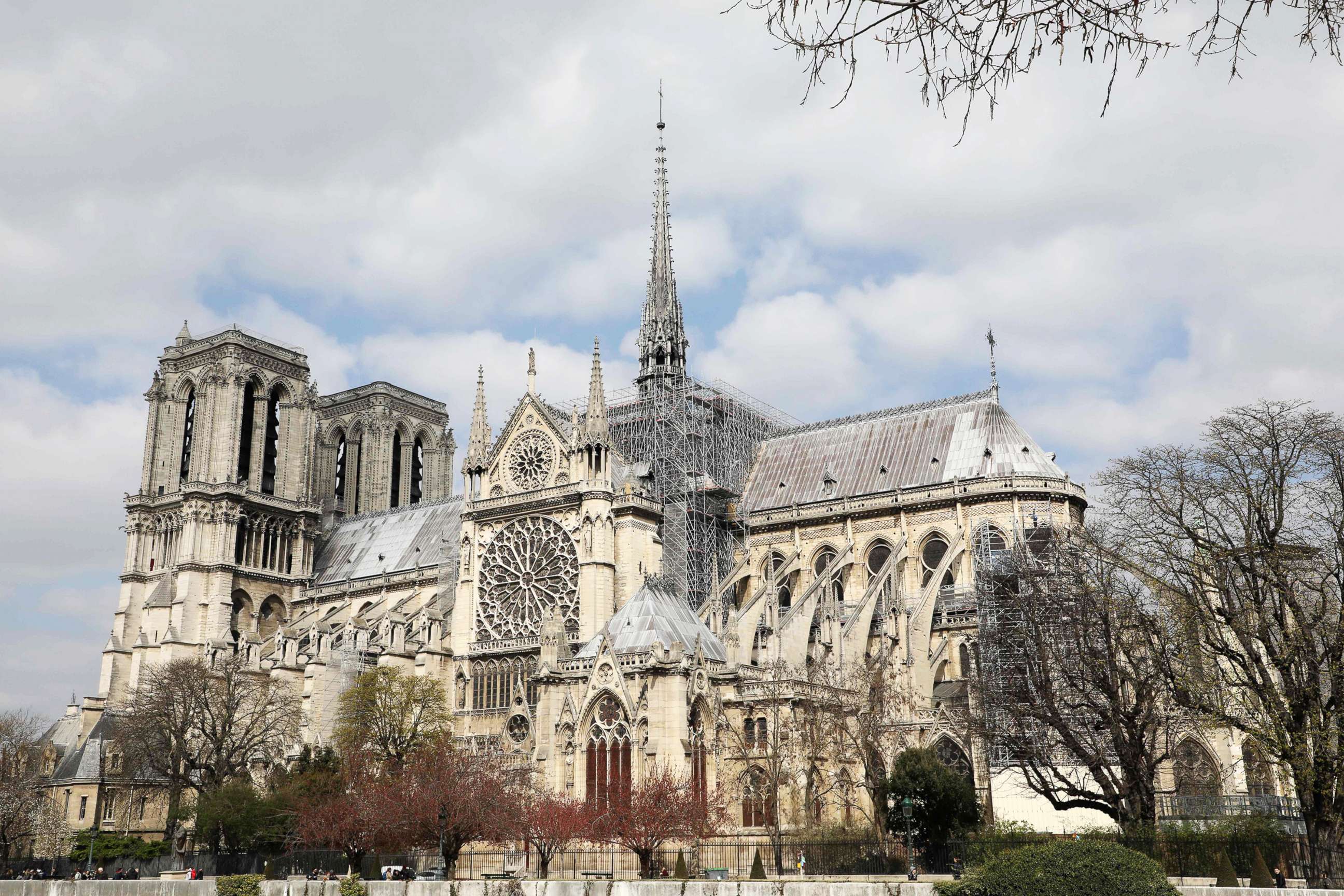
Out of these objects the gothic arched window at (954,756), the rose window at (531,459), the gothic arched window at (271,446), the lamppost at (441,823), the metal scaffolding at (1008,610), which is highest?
the gothic arched window at (271,446)

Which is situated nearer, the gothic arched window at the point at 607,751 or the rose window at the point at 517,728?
the gothic arched window at the point at 607,751

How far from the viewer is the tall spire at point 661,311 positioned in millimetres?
67438

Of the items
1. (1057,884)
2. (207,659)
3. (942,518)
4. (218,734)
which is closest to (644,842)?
(1057,884)

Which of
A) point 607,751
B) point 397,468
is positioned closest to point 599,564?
point 607,751

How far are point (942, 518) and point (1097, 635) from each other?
2065cm

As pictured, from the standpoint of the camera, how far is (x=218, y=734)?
54781 millimetres

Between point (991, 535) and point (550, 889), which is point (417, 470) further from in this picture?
point (550, 889)

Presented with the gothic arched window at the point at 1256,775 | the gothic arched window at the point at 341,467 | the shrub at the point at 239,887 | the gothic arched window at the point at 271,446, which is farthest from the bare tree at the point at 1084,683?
the gothic arched window at the point at 341,467

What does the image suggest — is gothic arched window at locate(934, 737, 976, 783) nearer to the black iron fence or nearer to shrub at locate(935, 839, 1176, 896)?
the black iron fence

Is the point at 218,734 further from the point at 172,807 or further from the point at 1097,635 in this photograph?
the point at 1097,635

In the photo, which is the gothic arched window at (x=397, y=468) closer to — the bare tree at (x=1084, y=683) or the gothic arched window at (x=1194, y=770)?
the bare tree at (x=1084, y=683)

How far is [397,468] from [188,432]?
16141 millimetres

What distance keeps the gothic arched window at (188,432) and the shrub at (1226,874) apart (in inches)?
2378

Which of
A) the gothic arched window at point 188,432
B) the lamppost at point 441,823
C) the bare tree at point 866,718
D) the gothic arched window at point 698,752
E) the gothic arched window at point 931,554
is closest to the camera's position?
the lamppost at point 441,823
